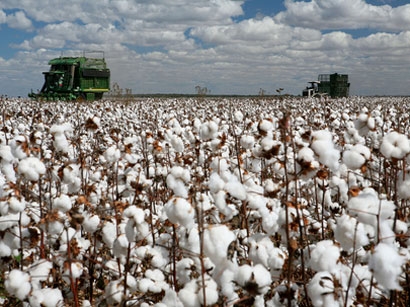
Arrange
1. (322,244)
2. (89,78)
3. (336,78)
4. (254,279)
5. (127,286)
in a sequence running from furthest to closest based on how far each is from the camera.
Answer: (336,78), (89,78), (127,286), (322,244), (254,279)

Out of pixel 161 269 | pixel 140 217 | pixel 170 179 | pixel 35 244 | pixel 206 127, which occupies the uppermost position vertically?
pixel 206 127

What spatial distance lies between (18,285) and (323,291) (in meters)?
1.63

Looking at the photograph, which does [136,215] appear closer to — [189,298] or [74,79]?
[189,298]

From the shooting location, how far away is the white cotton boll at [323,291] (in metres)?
2.30

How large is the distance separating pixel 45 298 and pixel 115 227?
0.66 metres

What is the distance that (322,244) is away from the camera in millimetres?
2479

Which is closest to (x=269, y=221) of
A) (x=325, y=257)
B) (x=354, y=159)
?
(x=325, y=257)

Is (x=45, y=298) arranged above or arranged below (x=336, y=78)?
Answer: below

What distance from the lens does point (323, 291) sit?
7.58ft

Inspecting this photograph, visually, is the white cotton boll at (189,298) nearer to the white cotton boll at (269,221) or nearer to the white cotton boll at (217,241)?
the white cotton boll at (217,241)

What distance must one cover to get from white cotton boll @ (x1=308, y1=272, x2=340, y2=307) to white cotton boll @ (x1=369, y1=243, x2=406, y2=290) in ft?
1.38

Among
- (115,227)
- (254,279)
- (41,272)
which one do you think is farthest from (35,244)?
(254,279)

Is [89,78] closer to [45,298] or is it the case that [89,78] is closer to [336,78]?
[336,78]

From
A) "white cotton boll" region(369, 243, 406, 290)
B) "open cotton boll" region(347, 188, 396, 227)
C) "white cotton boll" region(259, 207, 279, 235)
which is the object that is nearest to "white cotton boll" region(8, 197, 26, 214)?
"white cotton boll" region(259, 207, 279, 235)
